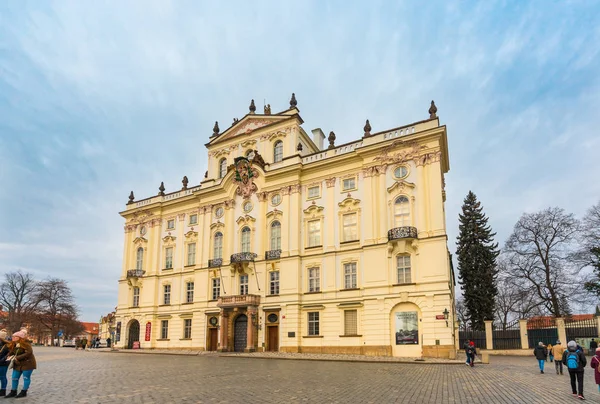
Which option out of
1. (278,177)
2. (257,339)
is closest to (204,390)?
(257,339)

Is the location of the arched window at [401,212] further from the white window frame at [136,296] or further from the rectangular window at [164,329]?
the white window frame at [136,296]

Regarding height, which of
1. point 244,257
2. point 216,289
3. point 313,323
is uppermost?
point 244,257

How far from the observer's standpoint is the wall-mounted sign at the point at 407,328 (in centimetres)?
3100

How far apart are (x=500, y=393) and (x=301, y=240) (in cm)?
2533

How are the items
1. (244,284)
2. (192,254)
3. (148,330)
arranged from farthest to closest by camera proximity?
(148,330) → (192,254) → (244,284)

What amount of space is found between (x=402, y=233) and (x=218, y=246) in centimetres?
1850

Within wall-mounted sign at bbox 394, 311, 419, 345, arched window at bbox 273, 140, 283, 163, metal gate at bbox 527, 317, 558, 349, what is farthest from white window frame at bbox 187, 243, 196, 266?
metal gate at bbox 527, 317, 558, 349

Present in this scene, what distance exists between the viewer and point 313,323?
35656mm

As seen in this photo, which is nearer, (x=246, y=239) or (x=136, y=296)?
(x=246, y=239)

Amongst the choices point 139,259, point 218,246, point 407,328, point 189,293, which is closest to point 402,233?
point 407,328

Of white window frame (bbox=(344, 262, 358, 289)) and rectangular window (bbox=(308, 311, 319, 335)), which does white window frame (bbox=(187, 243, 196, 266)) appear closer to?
rectangular window (bbox=(308, 311, 319, 335))

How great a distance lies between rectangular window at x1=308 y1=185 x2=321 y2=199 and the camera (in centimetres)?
3831

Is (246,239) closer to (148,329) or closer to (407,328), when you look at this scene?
(148,329)

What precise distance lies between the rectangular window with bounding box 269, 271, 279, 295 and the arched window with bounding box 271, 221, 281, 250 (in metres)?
2.25
